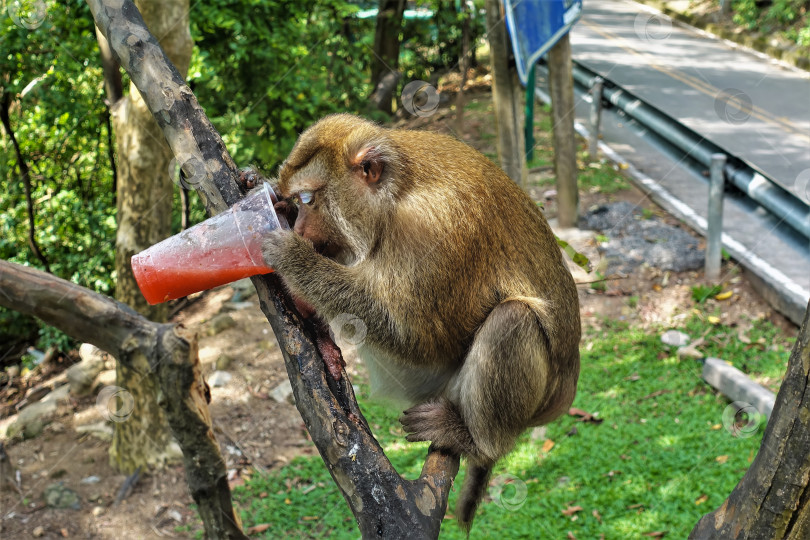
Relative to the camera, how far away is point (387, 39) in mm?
12367

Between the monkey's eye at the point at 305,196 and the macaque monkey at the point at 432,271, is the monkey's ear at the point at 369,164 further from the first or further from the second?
the monkey's eye at the point at 305,196

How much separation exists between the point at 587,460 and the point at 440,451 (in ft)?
9.21

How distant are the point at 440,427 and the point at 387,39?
1034 cm

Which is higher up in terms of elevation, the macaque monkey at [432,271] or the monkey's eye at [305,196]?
the monkey's eye at [305,196]

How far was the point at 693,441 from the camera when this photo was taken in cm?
543

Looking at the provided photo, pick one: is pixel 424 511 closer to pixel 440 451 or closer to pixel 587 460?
pixel 440 451

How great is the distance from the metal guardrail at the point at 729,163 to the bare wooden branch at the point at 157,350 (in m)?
4.58

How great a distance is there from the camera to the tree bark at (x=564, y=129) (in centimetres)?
789
